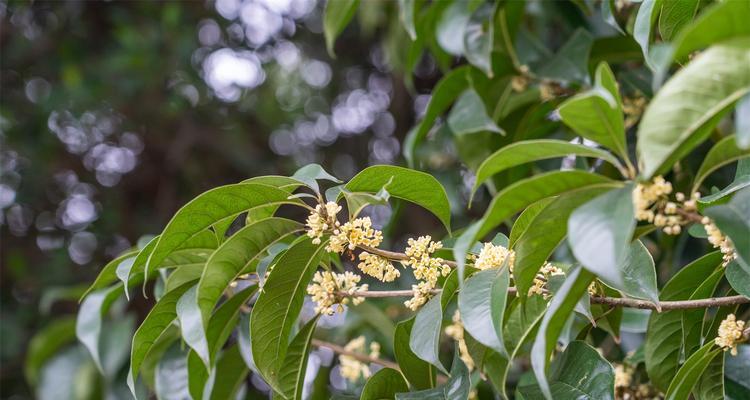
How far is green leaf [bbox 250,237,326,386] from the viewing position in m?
0.81

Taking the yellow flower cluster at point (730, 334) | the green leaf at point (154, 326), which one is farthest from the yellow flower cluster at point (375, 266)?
the yellow flower cluster at point (730, 334)

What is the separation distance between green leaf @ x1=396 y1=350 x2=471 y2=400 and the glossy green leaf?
0.25m

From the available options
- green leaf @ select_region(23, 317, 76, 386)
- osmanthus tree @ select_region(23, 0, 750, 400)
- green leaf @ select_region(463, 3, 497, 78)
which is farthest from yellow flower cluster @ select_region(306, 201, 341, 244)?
green leaf @ select_region(23, 317, 76, 386)

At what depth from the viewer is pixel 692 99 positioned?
1.73 ft

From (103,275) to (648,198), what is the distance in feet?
2.18

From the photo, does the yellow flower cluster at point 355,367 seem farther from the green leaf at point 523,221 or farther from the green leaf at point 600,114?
the green leaf at point 600,114

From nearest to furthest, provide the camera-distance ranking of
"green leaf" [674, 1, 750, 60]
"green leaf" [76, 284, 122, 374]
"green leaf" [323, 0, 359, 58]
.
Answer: "green leaf" [674, 1, 750, 60], "green leaf" [76, 284, 122, 374], "green leaf" [323, 0, 359, 58]

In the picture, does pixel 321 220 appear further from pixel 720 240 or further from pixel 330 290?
pixel 720 240

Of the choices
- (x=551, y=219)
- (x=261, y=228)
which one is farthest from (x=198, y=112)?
(x=551, y=219)

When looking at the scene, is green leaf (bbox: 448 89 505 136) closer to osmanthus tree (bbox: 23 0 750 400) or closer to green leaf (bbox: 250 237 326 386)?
osmanthus tree (bbox: 23 0 750 400)

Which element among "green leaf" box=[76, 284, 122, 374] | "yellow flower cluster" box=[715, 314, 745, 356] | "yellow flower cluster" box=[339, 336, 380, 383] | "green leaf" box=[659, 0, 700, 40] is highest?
"green leaf" box=[659, 0, 700, 40]

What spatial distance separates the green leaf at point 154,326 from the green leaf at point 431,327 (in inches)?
10.8

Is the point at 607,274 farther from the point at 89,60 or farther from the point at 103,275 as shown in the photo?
the point at 89,60

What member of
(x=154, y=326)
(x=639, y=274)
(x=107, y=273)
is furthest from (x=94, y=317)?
(x=639, y=274)
